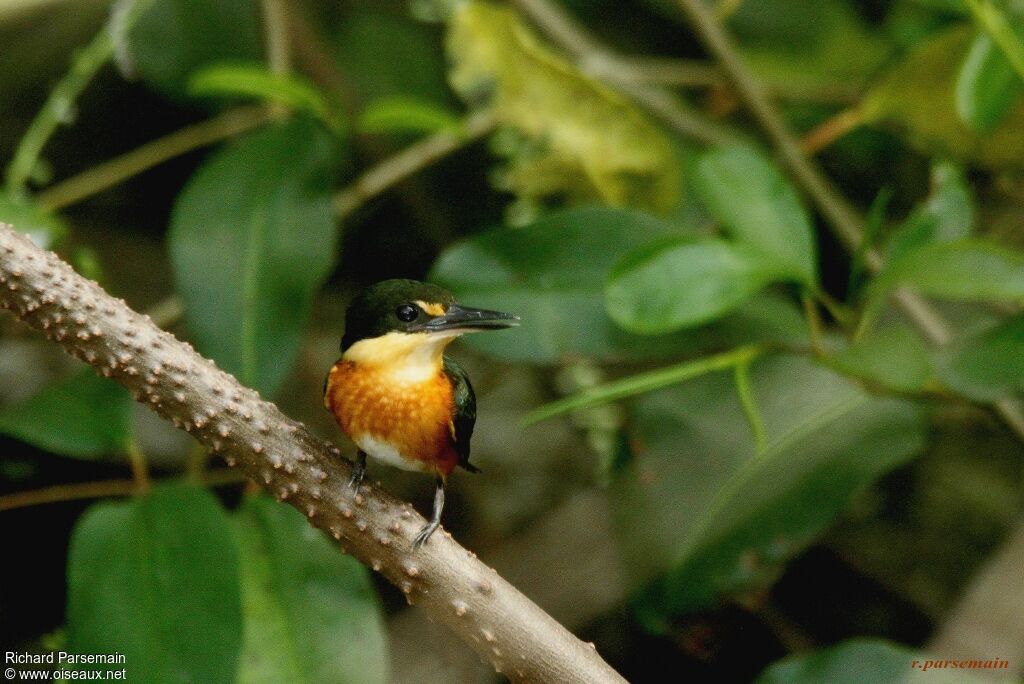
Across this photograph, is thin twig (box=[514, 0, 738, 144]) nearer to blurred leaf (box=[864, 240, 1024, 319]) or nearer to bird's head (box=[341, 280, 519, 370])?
blurred leaf (box=[864, 240, 1024, 319])

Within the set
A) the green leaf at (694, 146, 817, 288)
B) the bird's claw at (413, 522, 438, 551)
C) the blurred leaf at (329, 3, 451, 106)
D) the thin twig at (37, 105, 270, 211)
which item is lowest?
the bird's claw at (413, 522, 438, 551)

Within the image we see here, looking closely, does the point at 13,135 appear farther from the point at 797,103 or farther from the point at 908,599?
the point at 908,599

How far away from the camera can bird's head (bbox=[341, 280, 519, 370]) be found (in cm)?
79

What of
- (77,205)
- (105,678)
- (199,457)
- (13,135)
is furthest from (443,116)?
(13,135)

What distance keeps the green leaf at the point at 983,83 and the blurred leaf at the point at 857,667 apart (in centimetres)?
69

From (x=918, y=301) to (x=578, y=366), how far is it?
0.72 metres

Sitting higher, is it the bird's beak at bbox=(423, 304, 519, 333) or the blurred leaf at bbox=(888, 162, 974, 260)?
the bird's beak at bbox=(423, 304, 519, 333)

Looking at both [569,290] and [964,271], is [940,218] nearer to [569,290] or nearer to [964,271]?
[964,271]

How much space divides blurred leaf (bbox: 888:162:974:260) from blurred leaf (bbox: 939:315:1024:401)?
153 millimetres

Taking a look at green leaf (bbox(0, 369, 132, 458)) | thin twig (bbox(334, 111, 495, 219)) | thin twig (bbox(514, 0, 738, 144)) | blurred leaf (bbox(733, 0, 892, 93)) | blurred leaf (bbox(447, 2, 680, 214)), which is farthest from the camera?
blurred leaf (bbox(733, 0, 892, 93))

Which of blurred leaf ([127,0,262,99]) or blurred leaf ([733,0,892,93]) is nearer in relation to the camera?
blurred leaf ([127,0,262,99])

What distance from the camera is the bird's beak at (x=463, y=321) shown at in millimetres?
770

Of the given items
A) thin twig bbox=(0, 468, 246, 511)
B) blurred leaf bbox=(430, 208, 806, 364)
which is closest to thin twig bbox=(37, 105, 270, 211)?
thin twig bbox=(0, 468, 246, 511)

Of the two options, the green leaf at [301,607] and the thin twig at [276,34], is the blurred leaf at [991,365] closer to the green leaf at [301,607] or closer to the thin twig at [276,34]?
the green leaf at [301,607]
